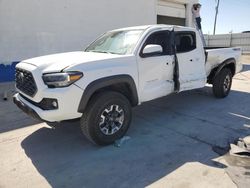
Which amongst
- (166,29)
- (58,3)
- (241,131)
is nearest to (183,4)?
(58,3)

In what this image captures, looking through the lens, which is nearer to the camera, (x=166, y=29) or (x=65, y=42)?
(x=166, y=29)

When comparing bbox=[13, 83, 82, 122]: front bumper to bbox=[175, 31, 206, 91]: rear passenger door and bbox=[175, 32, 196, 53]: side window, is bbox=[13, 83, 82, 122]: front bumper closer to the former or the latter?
bbox=[175, 31, 206, 91]: rear passenger door

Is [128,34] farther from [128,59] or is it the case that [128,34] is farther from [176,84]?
[176,84]

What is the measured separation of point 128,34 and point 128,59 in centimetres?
94

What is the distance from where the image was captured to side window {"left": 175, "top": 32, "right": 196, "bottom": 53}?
5.53 meters

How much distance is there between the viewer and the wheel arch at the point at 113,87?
3.82 meters

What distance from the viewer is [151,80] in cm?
482

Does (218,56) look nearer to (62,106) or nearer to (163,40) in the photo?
(163,40)

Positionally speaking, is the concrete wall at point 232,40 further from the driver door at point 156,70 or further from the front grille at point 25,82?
the front grille at point 25,82

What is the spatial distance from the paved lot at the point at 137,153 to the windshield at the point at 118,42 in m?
1.50

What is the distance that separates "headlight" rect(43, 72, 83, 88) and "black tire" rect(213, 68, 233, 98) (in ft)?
14.0

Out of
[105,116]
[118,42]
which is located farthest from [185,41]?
[105,116]

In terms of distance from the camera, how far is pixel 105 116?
164 inches

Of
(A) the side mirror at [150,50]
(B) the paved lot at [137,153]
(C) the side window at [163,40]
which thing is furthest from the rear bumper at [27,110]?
(C) the side window at [163,40]
